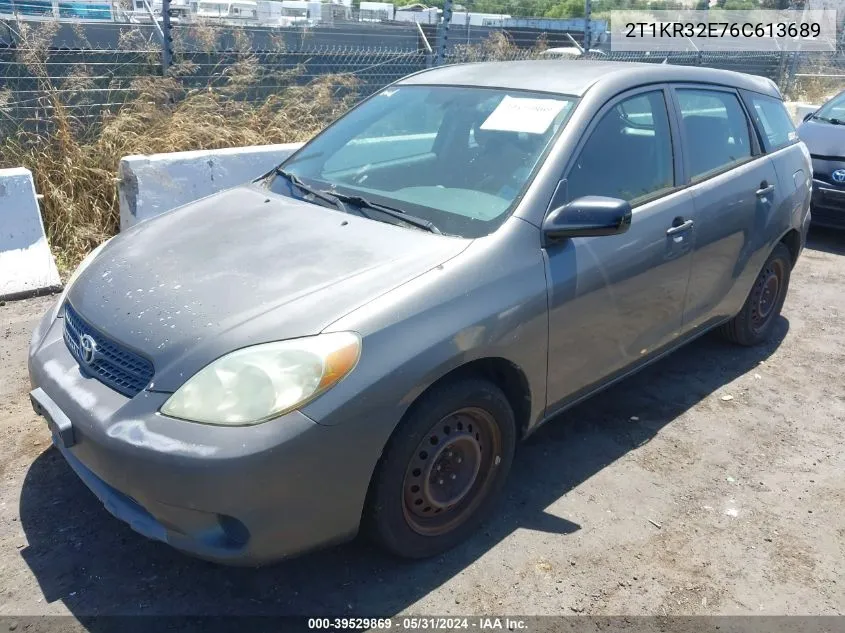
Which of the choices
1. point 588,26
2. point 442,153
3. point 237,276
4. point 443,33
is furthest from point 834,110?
point 237,276

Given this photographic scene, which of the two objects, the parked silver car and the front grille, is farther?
the front grille

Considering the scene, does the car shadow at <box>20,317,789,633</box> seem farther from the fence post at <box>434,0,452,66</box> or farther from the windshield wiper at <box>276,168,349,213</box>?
the fence post at <box>434,0,452,66</box>

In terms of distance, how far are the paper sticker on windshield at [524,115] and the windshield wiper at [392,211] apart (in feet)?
2.08

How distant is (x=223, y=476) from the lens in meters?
2.18

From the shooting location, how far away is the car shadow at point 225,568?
2.58 metres

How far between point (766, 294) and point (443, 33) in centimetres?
530

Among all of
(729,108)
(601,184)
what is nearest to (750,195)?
(729,108)

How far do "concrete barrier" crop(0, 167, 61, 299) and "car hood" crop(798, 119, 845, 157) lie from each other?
22.8 feet

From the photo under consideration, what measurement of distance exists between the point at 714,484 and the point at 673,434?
44 cm

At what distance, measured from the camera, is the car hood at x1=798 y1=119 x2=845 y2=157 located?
23.9 ft

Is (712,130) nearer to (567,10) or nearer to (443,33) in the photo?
(443,33)

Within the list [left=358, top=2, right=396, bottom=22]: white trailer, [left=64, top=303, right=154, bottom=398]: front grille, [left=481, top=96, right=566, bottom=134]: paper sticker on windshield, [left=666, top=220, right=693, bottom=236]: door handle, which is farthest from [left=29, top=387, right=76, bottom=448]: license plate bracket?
[left=358, top=2, right=396, bottom=22]: white trailer

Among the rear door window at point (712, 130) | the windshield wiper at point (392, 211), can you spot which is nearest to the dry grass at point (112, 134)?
the windshield wiper at point (392, 211)

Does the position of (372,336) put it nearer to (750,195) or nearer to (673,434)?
(673,434)
